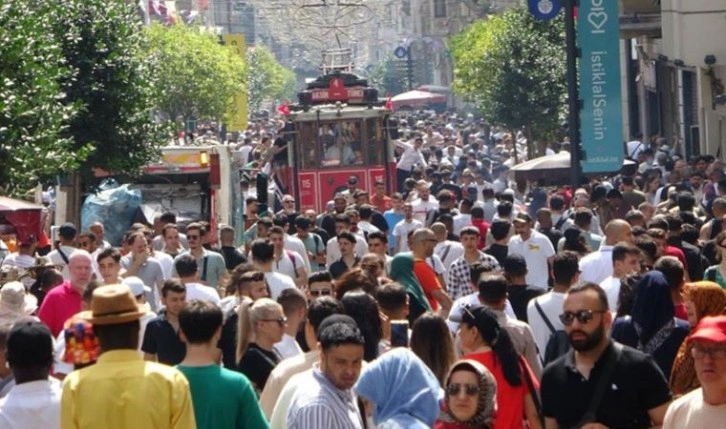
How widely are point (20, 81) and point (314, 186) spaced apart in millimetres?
13933

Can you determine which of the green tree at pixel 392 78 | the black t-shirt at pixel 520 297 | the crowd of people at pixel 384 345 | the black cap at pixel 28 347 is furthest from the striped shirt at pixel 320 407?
the green tree at pixel 392 78

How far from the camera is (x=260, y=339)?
33.4 ft

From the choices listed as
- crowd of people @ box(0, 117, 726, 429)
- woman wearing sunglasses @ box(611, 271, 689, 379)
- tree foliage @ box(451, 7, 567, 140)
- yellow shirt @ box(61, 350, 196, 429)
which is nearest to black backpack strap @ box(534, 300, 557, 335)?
crowd of people @ box(0, 117, 726, 429)

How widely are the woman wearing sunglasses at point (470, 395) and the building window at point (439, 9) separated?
11428cm

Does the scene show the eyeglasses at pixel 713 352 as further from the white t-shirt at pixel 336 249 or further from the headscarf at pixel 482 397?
the white t-shirt at pixel 336 249

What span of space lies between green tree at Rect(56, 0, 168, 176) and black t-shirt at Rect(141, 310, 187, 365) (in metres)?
17.1

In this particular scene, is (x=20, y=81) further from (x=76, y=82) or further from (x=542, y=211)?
(x=76, y=82)

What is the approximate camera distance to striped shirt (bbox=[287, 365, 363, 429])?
7.91m

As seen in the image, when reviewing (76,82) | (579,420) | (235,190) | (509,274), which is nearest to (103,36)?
(76,82)

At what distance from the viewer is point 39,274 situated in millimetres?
16328

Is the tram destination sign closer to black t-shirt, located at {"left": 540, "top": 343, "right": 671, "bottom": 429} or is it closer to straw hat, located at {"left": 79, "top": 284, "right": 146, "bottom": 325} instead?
black t-shirt, located at {"left": 540, "top": 343, "right": 671, "bottom": 429}

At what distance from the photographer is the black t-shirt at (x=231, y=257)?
17922mm

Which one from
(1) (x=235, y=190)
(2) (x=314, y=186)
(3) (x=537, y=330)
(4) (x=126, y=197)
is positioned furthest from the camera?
(2) (x=314, y=186)

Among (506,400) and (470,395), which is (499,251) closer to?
(506,400)
